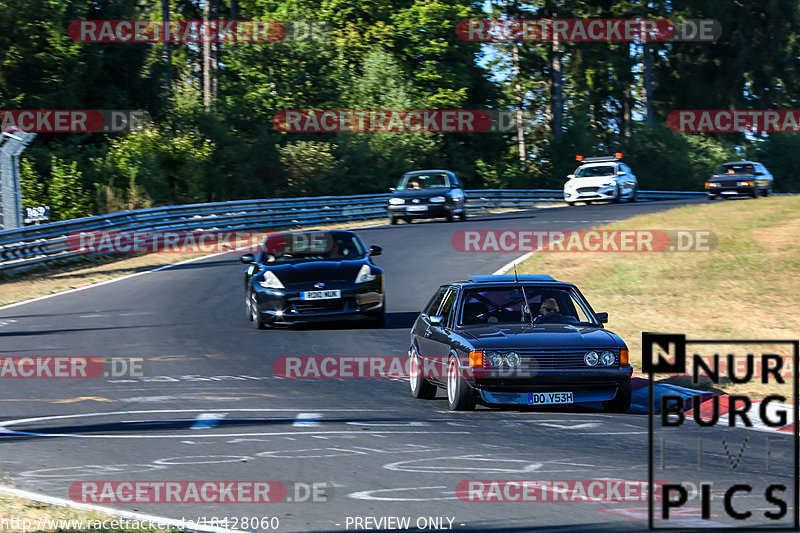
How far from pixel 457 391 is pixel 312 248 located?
8001mm

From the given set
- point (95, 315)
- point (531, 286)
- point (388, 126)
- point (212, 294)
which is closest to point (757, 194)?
point (388, 126)

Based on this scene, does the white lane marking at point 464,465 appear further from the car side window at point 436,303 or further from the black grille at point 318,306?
the black grille at point 318,306

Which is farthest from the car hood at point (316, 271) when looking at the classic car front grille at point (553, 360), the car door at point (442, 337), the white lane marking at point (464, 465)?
the white lane marking at point (464, 465)

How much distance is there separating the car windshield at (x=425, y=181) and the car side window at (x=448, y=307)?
23419mm

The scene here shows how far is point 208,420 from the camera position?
10430 mm

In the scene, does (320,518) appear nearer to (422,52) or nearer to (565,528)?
(565,528)

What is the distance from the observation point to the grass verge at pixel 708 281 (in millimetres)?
16797

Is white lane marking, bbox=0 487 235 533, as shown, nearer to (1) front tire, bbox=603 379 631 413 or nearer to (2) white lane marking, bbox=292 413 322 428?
(2) white lane marking, bbox=292 413 322 428

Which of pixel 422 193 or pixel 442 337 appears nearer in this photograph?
pixel 442 337

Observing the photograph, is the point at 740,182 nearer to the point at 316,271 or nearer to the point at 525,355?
the point at 316,271

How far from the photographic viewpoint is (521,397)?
34.3 ft

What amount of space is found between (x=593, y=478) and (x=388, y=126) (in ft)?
139
